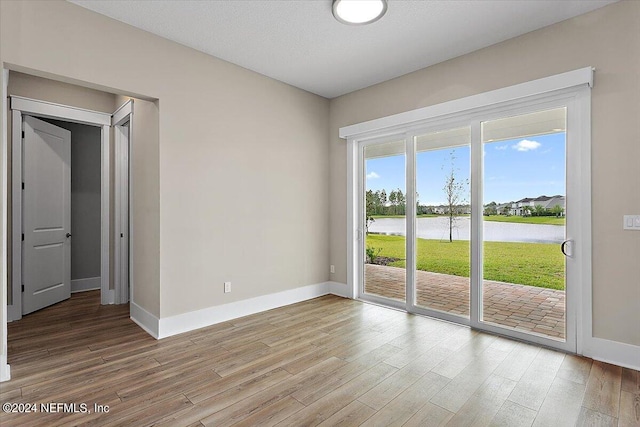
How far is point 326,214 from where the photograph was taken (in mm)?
5074

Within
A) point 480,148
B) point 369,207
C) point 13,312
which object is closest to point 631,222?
point 480,148

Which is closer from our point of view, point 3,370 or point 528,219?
point 3,370

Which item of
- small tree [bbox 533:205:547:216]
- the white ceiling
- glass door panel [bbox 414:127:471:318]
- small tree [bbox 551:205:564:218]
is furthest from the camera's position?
glass door panel [bbox 414:127:471:318]

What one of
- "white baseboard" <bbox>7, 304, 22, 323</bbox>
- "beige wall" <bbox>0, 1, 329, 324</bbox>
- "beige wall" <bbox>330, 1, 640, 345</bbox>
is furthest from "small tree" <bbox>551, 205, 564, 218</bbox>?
"white baseboard" <bbox>7, 304, 22, 323</bbox>

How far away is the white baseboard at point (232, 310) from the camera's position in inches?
132

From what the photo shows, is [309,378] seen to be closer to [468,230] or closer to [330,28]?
[468,230]

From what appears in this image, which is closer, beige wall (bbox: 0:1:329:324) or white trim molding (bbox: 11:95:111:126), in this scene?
beige wall (bbox: 0:1:329:324)

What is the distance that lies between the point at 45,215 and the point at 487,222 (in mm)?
5490

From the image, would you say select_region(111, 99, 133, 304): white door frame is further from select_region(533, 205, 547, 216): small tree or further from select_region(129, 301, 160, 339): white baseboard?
select_region(533, 205, 547, 216): small tree

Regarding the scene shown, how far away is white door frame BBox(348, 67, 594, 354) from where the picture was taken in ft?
9.30

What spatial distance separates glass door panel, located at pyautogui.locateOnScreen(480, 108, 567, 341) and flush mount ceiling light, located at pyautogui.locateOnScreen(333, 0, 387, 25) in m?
1.68

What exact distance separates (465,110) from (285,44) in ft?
6.70

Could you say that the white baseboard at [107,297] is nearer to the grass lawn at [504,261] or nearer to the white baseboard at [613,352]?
the grass lawn at [504,261]

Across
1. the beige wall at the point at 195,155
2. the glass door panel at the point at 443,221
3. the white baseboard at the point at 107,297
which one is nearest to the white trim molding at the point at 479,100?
the glass door panel at the point at 443,221
